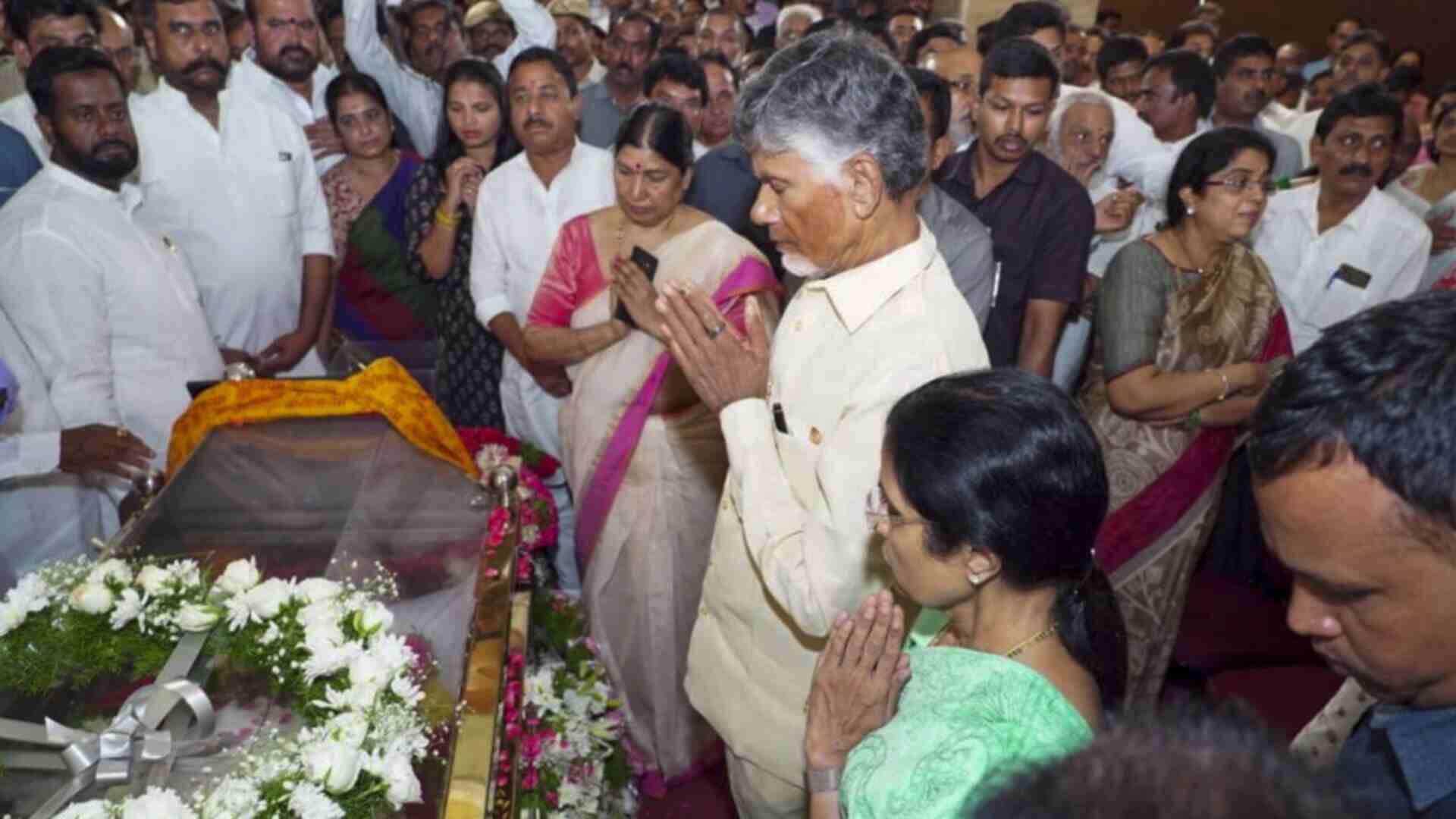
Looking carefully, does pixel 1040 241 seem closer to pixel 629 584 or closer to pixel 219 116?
pixel 629 584

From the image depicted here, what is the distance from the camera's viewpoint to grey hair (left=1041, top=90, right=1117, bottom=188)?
3.93 m

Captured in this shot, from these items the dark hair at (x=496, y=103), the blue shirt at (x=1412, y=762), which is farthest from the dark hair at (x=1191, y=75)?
the blue shirt at (x=1412, y=762)

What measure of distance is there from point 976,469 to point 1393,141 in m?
3.32

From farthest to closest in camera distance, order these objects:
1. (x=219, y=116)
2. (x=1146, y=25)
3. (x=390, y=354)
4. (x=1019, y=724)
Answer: (x=1146, y=25), (x=219, y=116), (x=390, y=354), (x=1019, y=724)

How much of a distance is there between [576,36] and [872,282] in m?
4.75

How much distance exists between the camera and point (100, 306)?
279cm

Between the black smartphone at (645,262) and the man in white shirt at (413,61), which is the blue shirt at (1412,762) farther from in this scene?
the man in white shirt at (413,61)

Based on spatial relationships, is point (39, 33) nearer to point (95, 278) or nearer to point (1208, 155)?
point (95, 278)

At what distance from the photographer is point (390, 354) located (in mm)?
3158

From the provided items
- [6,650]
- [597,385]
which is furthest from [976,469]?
[597,385]

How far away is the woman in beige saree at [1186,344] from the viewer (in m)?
2.75

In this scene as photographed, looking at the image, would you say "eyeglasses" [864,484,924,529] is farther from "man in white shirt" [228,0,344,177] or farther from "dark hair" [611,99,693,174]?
"man in white shirt" [228,0,344,177]

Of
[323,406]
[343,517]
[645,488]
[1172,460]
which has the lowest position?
[645,488]

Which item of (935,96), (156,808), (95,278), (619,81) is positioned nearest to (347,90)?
(95,278)
